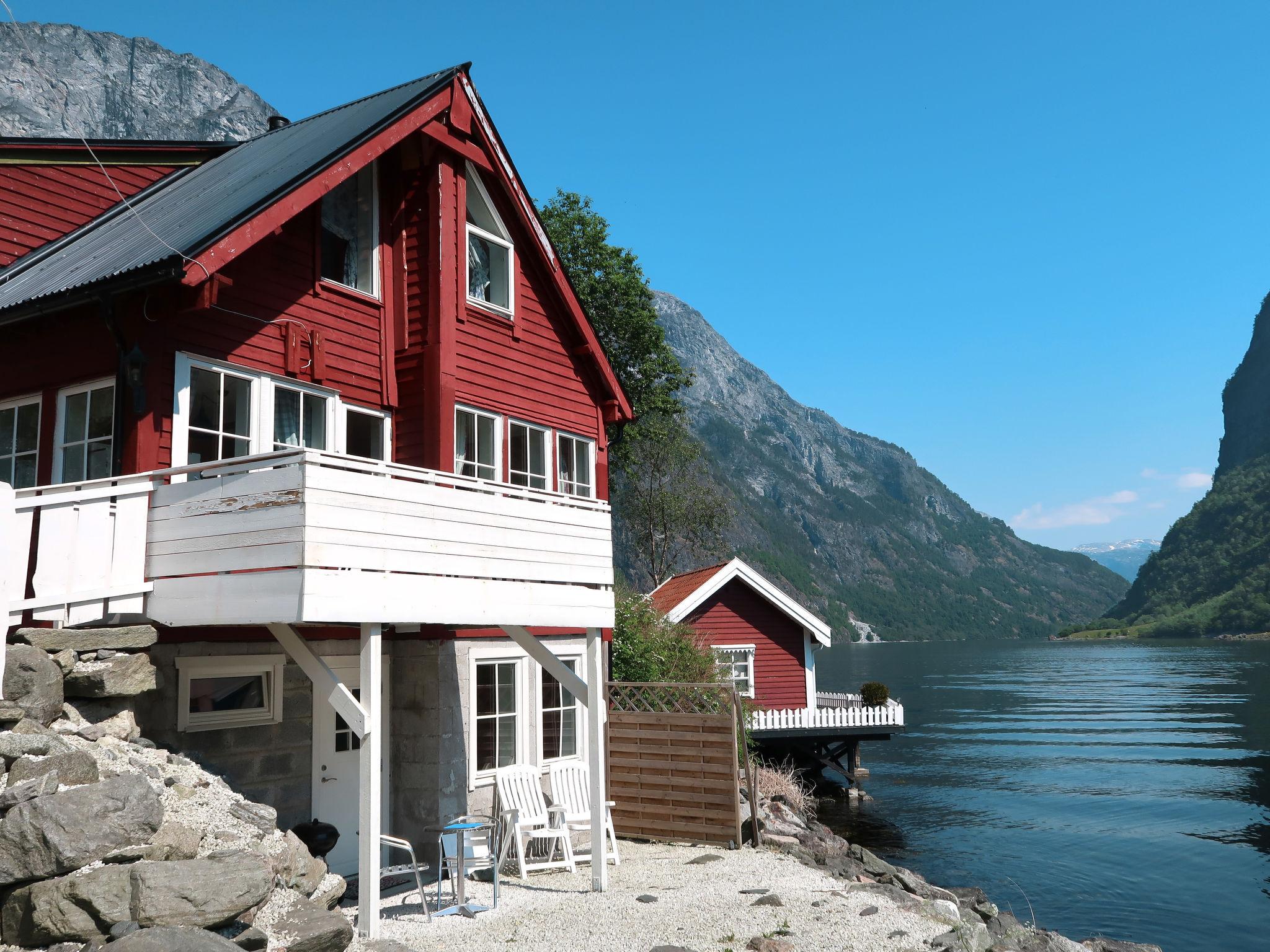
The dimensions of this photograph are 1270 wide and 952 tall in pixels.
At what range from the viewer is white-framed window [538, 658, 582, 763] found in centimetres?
1570

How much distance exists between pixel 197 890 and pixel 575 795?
7888 millimetres

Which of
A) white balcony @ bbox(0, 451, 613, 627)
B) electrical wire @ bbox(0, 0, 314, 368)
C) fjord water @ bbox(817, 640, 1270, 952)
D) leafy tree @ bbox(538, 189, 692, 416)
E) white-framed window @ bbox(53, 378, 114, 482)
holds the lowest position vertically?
fjord water @ bbox(817, 640, 1270, 952)

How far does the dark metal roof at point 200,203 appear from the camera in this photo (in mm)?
11469

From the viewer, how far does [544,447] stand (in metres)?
16.9

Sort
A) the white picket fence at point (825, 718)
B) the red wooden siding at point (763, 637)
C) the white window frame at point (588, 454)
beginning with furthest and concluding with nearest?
the red wooden siding at point (763, 637) → the white picket fence at point (825, 718) → the white window frame at point (588, 454)

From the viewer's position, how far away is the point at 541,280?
676 inches

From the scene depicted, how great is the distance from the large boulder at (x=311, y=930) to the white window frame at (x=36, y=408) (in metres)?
6.50

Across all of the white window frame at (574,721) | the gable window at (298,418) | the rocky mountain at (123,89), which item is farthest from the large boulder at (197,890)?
the rocky mountain at (123,89)

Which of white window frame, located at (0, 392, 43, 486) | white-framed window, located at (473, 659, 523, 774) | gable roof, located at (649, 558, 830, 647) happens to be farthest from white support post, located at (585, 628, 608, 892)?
gable roof, located at (649, 558, 830, 647)

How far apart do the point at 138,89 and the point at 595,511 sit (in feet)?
593

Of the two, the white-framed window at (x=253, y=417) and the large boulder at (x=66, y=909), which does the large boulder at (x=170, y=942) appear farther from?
the white-framed window at (x=253, y=417)

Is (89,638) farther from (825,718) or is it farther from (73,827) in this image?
(825,718)

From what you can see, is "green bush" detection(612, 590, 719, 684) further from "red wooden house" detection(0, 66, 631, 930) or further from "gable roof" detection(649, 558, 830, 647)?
"red wooden house" detection(0, 66, 631, 930)

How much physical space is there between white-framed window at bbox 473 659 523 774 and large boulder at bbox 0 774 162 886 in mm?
6704
